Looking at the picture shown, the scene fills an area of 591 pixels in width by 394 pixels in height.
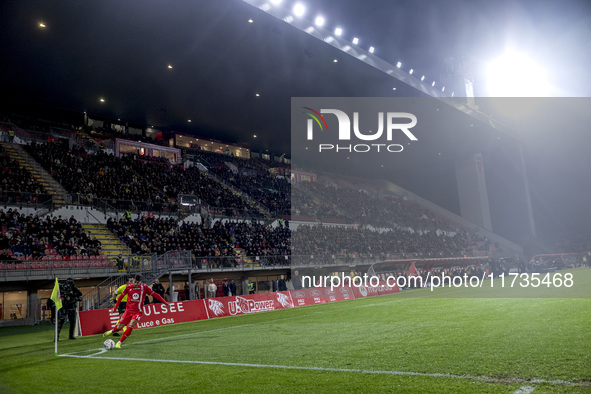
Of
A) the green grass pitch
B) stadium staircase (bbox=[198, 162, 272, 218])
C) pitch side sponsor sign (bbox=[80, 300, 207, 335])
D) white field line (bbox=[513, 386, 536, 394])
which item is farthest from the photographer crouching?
stadium staircase (bbox=[198, 162, 272, 218])

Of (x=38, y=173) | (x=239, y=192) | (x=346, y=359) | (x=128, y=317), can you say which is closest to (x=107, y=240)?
(x=38, y=173)

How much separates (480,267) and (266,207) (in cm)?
2174

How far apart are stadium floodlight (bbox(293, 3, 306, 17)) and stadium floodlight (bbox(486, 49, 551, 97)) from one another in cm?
1564

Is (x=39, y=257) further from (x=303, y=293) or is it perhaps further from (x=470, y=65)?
(x=470, y=65)

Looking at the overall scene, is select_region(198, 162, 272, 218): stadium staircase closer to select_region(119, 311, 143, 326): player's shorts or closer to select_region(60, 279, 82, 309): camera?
select_region(60, 279, 82, 309): camera

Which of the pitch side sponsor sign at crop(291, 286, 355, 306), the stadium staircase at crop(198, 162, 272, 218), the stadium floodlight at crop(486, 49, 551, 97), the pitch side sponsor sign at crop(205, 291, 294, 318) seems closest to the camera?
the pitch side sponsor sign at crop(205, 291, 294, 318)

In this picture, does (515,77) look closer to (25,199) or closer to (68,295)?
(68,295)

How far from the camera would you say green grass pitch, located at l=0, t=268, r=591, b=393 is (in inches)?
220

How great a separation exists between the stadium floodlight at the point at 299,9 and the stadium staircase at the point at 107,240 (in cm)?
1726

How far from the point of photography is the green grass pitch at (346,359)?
559 cm

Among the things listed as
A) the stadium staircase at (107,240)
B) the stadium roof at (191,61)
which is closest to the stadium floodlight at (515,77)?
the stadium roof at (191,61)

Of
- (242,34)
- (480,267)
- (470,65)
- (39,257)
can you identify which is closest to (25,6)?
(242,34)

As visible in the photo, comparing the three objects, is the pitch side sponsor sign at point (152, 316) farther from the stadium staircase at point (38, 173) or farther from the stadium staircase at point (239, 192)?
the stadium staircase at point (239, 192)

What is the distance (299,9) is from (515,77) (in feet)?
71.5
